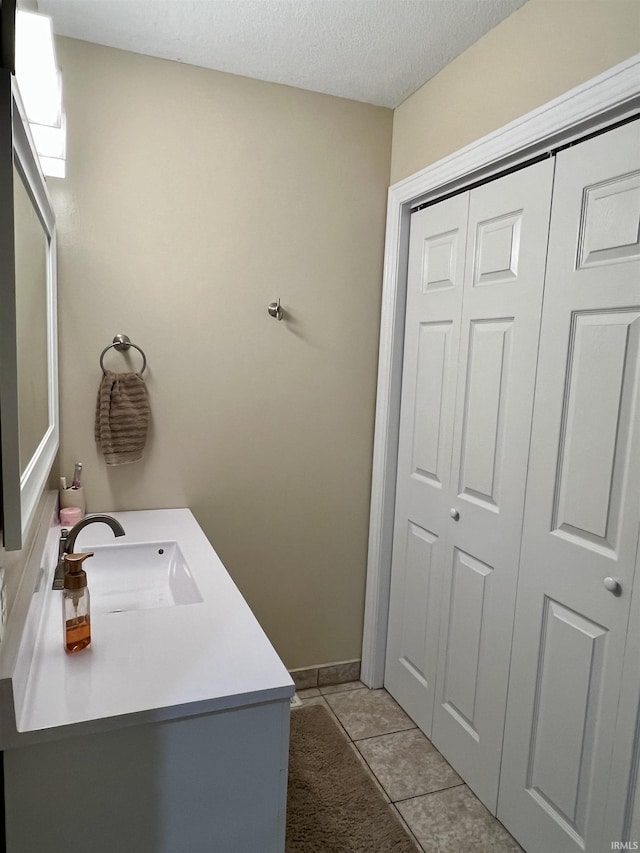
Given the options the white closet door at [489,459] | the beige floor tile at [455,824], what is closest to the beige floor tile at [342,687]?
the white closet door at [489,459]

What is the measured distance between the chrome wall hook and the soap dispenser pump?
4.23 feet

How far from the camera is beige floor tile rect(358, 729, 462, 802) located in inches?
73.4

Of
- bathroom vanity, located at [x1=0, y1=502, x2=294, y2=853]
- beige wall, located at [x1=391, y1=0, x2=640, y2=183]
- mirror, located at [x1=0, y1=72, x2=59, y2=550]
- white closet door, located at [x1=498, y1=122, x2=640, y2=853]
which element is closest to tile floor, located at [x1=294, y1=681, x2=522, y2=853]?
white closet door, located at [x1=498, y1=122, x2=640, y2=853]

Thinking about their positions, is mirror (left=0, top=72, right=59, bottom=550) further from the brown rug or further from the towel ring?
the brown rug

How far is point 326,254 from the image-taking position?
87.4 inches

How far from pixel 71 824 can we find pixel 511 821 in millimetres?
1318

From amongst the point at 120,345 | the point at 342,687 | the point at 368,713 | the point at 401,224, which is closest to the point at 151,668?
the point at 120,345

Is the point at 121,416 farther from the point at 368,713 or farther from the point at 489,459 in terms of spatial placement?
the point at 368,713

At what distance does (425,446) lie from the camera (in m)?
2.11

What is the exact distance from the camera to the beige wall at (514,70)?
1337mm

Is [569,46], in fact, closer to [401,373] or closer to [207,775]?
[401,373]

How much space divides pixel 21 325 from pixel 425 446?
4.78 feet

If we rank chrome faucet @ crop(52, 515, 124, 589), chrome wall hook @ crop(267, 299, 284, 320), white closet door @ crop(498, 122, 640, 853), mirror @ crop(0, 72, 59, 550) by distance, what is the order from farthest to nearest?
chrome wall hook @ crop(267, 299, 284, 320)
white closet door @ crop(498, 122, 640, 853)
chrome faucet @ crop(52, 515, 124, 589)
mirror @ crop(0, 72, 59, 550)

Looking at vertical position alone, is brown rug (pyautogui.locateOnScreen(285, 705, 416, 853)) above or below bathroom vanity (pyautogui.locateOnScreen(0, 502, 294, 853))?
below
